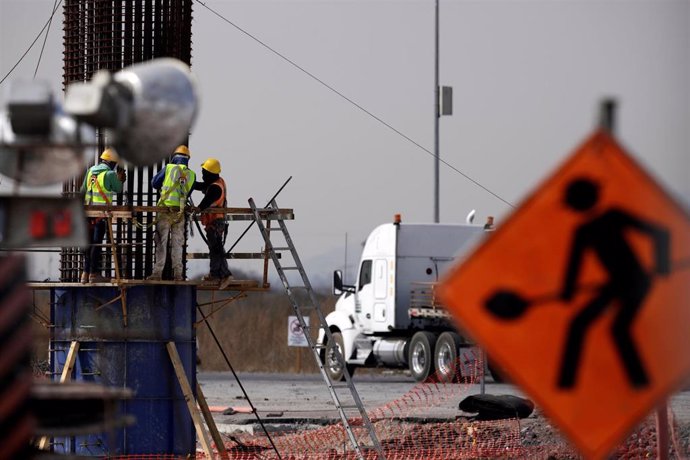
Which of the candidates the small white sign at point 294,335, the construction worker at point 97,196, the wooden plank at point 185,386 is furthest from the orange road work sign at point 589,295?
the small white sign at point 294,335

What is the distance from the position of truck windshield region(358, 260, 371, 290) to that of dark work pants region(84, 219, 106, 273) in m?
20.0

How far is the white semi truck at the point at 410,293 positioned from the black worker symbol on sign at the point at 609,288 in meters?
28.8

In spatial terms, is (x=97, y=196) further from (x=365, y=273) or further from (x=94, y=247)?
(x=365, y=273)

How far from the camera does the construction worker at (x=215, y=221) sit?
734 inches

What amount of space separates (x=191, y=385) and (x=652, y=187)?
12.6m

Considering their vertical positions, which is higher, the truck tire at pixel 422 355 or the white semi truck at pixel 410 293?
the white semi truck at pixel 410 293

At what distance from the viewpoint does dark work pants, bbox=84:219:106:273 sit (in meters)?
18.1

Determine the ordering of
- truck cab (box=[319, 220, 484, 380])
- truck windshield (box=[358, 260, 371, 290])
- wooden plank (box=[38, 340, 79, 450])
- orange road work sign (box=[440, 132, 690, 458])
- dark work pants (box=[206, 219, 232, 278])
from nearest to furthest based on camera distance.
Result: orange road work sign (box=[440, 132, 690, 458]), wooden plank (box=[38, 340, 79, 450]), dark work pants (box=[206, 219, 232, 278]), truck cab (box=[319, 220, 484, 380]), truck windshield (box=[358, 260, 371, 290])

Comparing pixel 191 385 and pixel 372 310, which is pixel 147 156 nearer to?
pixel 191 385

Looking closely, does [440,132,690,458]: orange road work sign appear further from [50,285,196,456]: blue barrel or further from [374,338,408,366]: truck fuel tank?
[374,338,408,366]: truck fuel tank

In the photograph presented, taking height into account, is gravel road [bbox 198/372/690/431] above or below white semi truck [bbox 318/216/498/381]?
below

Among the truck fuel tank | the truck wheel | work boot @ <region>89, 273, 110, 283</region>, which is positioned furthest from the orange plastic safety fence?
the truck fuel tank

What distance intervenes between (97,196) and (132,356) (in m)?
2.18

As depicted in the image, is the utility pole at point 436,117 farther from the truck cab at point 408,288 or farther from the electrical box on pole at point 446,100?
the truck cab at point 408,288
